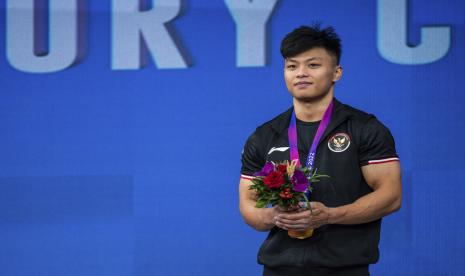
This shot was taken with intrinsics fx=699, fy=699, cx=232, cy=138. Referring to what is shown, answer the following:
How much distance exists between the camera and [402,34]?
155 inches

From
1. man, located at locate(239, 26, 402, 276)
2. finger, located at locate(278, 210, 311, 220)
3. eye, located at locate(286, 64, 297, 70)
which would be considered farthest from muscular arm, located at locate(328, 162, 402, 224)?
eye, located at locate(286, 64, 297, 70)

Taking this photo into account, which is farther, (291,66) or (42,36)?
(42,36)

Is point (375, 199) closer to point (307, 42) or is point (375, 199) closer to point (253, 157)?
point (253, 157)

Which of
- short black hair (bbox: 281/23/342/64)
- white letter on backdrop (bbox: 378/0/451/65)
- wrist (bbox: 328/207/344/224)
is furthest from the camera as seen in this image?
white letter on backdrop (bbox: 378/0/451/65)

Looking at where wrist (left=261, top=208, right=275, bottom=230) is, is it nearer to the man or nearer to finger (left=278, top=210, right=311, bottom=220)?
the man

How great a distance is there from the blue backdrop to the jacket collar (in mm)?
1438

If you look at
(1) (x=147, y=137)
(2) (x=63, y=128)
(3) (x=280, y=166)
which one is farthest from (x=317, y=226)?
(2) (x=63, y=128)

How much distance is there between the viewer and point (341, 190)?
2.34m

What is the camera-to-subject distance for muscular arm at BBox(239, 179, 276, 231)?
236 centimetres

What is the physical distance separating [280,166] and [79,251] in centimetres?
212

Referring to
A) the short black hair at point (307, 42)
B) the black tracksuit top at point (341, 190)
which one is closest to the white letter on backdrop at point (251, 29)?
the short black hair at point (307, 42)

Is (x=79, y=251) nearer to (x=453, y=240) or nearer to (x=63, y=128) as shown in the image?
(x=63, y=128)

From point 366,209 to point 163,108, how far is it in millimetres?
1898

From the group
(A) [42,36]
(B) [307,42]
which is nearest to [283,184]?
(B) [307,42]
